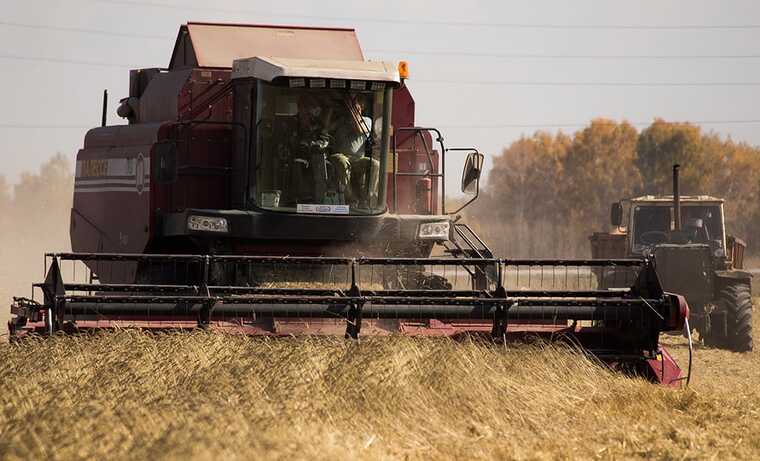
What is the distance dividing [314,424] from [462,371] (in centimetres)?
172

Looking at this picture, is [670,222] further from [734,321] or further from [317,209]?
[317,209]

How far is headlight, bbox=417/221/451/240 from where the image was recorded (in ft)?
33.4

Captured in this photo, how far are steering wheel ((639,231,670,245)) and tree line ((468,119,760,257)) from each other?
30.4m

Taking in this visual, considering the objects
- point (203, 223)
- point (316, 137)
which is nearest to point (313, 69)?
point (316, 137)

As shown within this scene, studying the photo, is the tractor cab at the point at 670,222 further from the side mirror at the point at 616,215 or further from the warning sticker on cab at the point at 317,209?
the warning sticker on cab at the point at 317,209

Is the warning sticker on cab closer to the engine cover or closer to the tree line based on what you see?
the engine cover

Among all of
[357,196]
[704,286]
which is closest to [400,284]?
[357,196]

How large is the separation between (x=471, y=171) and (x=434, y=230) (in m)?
0.54

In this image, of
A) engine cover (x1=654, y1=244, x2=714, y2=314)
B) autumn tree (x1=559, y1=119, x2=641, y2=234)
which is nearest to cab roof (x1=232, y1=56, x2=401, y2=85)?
engine cover (x1=654, y1=244, x2=714, y2=314)

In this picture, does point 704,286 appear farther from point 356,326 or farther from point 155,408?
point 155,408

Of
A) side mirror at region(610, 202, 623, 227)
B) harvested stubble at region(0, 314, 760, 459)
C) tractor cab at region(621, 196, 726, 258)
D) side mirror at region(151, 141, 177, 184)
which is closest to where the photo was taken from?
harvested stubble at region(0, 314, 760, 459)

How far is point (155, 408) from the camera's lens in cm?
597

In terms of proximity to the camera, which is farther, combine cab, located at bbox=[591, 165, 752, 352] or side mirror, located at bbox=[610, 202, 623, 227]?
side mirror, located at bbox=[610, 202, 623, 227]

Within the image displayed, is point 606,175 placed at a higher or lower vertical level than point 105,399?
higher
